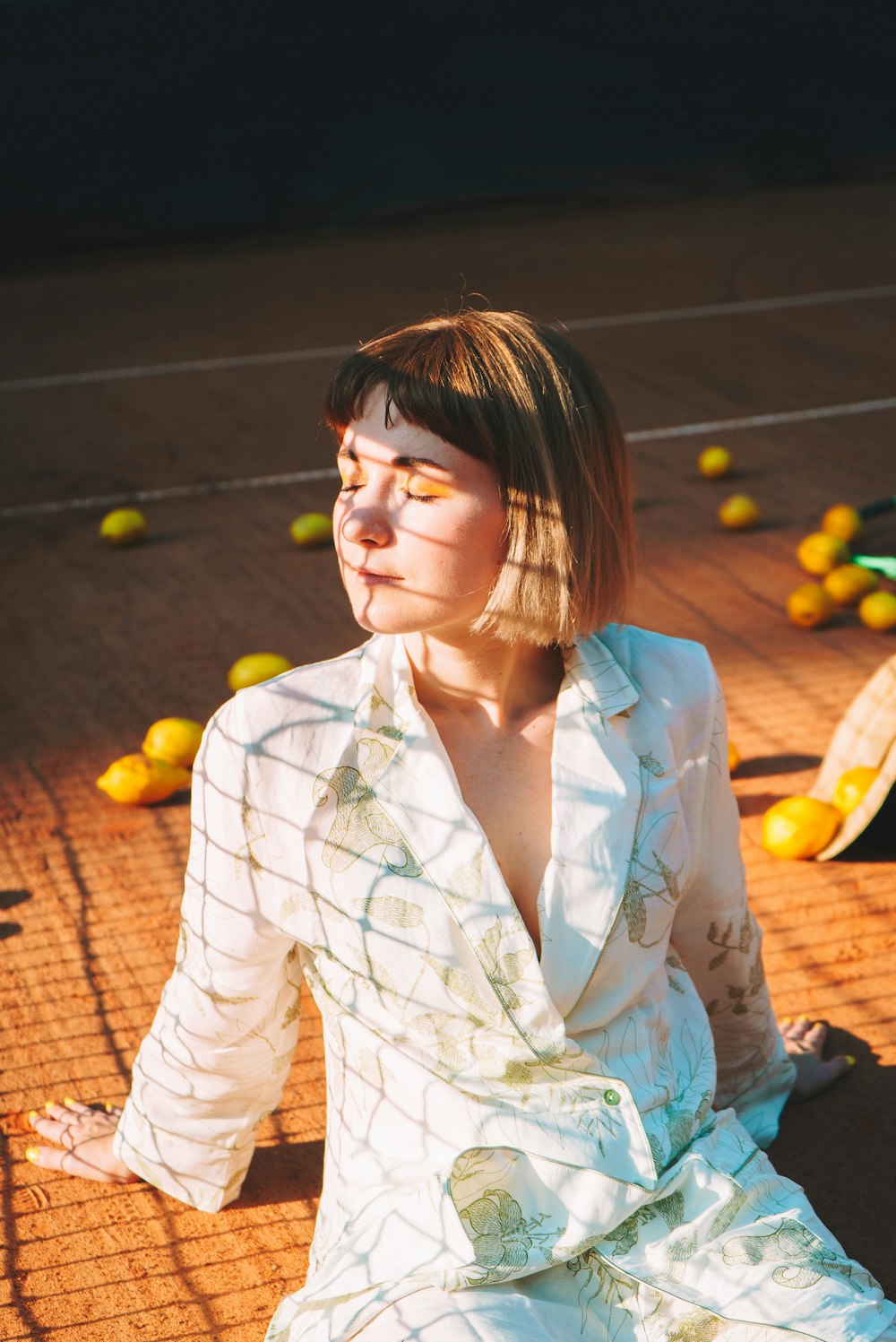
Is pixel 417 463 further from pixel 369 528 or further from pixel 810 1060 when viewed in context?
pixel 810 1060

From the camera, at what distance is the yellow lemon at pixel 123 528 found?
5.33 metres

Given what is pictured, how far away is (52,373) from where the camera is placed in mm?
8016

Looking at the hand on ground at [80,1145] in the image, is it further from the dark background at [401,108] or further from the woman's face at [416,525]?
the dark background at [401,108]

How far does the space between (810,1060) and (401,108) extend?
12198mm

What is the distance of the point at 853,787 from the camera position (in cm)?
325

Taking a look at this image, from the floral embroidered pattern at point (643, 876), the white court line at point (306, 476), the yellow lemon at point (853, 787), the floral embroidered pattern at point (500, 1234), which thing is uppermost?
the floral embroidered pattern at point (643, 876)

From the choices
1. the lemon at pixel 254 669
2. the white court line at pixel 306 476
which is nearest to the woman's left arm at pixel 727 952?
the lemon at pixel 254 669

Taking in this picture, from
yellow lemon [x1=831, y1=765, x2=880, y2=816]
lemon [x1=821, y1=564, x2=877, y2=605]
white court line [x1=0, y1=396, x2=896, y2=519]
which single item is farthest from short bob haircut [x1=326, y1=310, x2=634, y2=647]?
white court line [x1=0, y1=396, x2=896, y2=519]

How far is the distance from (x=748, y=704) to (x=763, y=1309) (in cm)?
267

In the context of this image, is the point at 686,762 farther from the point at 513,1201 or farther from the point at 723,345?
the point at 723,345

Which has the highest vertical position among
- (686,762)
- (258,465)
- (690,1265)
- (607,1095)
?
(686,762)

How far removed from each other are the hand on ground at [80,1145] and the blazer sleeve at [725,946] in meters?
1.06

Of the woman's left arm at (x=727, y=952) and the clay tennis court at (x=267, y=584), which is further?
the clay tennis court at (x=267, y=584)

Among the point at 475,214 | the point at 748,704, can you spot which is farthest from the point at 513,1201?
the point at 475,214
